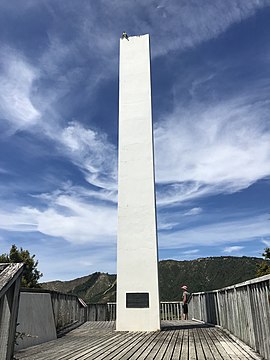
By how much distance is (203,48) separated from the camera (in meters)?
9.74

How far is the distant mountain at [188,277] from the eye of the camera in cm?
2839

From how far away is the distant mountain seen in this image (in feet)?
93.1

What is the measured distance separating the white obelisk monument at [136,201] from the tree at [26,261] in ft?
43.7

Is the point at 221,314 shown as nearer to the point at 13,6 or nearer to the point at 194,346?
the point at 194,346

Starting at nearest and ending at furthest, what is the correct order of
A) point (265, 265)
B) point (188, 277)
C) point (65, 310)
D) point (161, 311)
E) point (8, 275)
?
point (8, 275), point (65, 310), point (161, 311), point (265, 265), point (188, 277)

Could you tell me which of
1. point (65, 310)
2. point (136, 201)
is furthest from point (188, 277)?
point (136, 201)

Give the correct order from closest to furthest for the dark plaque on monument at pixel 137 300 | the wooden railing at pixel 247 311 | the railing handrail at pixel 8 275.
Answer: the railing handrail at pixel 8 275
the wooden railing at pixel 247 311
the dark plaque on monument at pixel 137 300

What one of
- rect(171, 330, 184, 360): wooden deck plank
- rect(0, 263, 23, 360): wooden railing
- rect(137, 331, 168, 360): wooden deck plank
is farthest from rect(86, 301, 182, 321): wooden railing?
rect(0, 263, 23, 360): wooden railing

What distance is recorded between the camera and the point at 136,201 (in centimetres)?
951

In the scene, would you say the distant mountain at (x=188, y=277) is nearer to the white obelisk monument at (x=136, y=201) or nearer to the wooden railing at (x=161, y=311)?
the wooden railing at (x=161, y=311)

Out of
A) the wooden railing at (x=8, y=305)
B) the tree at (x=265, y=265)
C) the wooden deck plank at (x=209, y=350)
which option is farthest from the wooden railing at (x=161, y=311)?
the wooden railing at (x=8, y=305)

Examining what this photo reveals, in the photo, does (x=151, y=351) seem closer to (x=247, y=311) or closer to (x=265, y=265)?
(x=247, y=311)

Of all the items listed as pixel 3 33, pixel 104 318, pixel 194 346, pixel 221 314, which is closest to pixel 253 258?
pixel 104 318

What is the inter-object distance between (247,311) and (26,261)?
18391 millimetres
